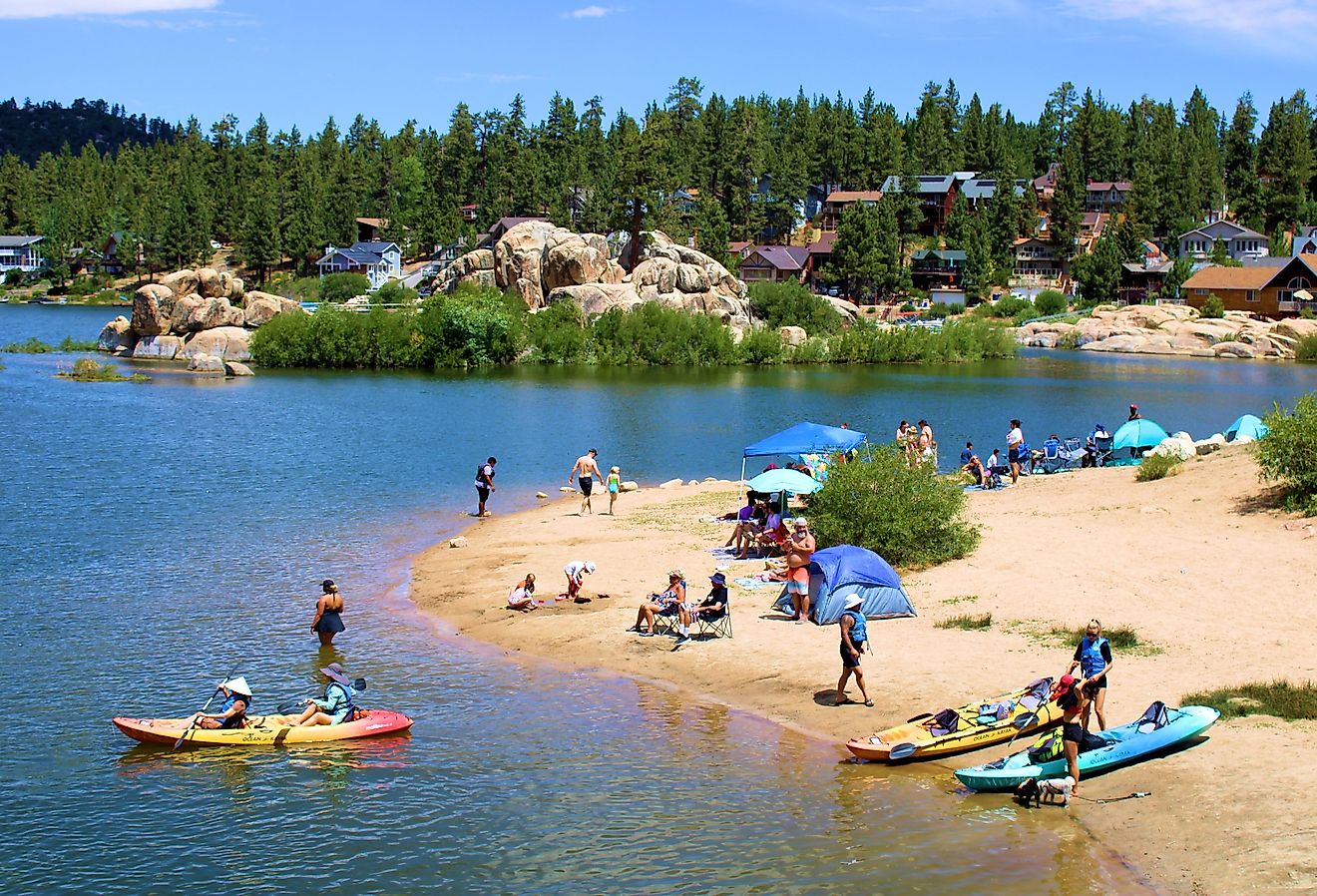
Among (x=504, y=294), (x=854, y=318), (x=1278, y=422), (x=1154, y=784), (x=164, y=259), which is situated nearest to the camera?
(x=1154, y=784)

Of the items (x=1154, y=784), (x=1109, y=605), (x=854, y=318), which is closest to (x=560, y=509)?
(x=1109, y=605)

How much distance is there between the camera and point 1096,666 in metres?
17.3

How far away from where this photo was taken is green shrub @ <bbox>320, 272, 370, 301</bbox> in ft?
429

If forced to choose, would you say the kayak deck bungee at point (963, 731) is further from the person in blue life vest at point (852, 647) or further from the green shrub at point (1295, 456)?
the green shrub at point (1295, 456)

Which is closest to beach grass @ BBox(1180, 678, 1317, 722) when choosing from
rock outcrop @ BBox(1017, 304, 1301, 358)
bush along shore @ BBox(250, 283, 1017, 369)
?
bush along shore @ BBox(250, 283, 1017, 369)

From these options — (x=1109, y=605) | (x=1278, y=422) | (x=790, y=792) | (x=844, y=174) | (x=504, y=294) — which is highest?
(x=844, y=174)

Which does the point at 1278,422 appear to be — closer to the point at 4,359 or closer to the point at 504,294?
the point at 504,294

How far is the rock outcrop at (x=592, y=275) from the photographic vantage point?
327ft

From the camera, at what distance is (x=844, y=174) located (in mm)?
164625

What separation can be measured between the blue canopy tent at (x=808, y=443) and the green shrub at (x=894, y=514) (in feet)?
21.5

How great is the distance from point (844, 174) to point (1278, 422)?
5558 inches

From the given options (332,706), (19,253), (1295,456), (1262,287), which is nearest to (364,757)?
(332,706)

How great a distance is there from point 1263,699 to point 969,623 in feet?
19.3

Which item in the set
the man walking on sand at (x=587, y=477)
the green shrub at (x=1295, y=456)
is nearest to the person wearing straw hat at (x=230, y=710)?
the man walking on sand at (x=587, y=477)
